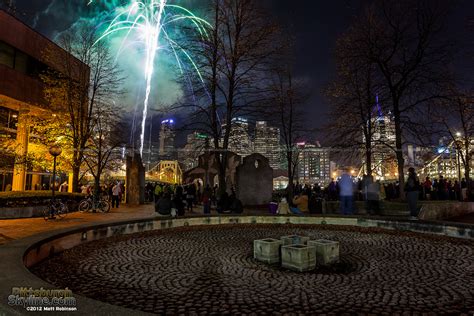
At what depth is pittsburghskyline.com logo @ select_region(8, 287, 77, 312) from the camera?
3016mm

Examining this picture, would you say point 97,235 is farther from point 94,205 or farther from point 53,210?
point 94,205

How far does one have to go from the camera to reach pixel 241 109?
66.9ft

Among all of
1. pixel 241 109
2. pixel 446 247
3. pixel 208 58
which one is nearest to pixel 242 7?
pixel 208 58

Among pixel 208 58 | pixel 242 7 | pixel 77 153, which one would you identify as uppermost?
pixel 242 7

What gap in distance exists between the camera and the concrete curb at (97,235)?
10.2ft

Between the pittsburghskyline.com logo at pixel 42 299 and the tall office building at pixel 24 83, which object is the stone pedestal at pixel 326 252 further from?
the tall office building at pixel 24 83

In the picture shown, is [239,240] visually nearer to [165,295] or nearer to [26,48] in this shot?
[165,295]

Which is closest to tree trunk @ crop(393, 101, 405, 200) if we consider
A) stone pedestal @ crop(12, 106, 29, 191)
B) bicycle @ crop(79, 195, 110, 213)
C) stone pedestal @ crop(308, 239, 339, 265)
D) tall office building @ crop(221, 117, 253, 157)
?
tall office building @ crop(221, 117, 253, 157)

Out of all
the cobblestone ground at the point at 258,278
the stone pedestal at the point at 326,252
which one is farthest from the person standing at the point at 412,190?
the stone pedestal at the point at 326,252

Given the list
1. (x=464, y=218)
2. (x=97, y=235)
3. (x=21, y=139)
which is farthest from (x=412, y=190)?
(x=21, y=139)

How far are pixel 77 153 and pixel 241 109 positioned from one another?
45.6ft

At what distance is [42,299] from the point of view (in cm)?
329

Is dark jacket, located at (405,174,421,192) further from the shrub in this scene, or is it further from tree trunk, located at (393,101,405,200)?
the shrub

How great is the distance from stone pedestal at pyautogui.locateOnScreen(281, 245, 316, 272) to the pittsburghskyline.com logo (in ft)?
13.2
